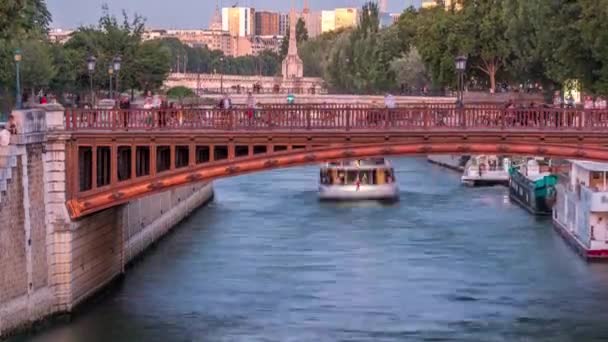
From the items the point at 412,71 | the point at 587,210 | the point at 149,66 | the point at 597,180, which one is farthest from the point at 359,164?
the point at 412,71

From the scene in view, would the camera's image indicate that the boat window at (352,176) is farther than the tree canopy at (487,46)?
Yes

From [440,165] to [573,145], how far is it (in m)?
71.7

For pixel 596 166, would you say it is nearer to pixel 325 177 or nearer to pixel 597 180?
pixel 597 180

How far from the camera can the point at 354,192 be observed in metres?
86.7

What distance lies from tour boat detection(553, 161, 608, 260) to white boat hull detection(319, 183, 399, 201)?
21.3m

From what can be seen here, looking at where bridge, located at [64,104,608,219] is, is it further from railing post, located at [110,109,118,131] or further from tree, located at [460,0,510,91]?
tree, located at [460,0,510,91]

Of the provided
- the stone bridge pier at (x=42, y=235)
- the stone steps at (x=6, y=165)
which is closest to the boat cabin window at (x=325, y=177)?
the stone bridge pier at (x=42, y=235)

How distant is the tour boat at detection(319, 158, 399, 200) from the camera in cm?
8538

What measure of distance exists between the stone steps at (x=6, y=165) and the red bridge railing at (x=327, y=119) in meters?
3.76

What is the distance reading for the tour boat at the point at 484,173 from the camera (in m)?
94.3

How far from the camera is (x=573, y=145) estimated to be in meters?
44.5

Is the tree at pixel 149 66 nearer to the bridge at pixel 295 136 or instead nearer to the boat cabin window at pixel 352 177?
the boat cabin window at pixel 352 177

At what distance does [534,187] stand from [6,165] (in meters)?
38.0

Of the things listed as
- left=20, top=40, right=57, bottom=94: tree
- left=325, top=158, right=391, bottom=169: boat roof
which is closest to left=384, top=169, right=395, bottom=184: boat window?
left=325, top=158, right=391, bottom=169: boat roof
